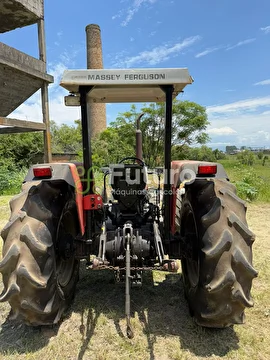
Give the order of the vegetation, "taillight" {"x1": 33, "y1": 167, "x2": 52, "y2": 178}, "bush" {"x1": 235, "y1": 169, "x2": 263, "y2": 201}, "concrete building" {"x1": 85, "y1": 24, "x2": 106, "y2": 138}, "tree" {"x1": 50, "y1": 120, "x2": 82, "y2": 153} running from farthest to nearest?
"tree" {"x1": 50, "y1": 120, "x2": 82, "y2": 153}, "concrete building" {"x1": 85, "y1": 24, "x2": 106, "y2": 138}, the vegetation, "bush" {"x1": 235, "y1": 169, "x2": 263, "y2": 201}, "taillight" {"x1": 33, "y1": 167, "x2": 52, "y2": 178}

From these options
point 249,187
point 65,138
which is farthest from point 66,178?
point 65,138

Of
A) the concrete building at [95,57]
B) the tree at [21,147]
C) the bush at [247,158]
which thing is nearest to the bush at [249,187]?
the bush at [247,158]

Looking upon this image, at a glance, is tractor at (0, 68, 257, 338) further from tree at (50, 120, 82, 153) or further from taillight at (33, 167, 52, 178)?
tree at (50, 120, 82, 153)

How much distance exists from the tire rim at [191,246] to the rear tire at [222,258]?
128 millimetres

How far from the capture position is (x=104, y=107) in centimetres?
2470

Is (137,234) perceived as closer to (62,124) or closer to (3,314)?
(3,314)

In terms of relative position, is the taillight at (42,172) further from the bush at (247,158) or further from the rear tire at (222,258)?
the bush at (247,158)

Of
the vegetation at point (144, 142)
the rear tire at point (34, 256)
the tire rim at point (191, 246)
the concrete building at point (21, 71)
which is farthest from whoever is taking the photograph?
the vegetation at point (144, 142)

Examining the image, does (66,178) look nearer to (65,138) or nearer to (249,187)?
(249,187)

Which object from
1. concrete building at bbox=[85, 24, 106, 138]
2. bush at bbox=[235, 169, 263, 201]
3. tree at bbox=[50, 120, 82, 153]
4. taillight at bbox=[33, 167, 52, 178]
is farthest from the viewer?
tree at bbox=[50, 120, 82, 153]

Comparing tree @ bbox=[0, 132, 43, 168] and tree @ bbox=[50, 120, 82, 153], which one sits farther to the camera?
tree @ bbox=[50, 120, 82, 153]

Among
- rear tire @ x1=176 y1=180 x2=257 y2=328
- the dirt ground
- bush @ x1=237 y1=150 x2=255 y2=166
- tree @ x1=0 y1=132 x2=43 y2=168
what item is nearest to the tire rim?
rear tire @ x1=176 y1=180 x2=257 y2=328

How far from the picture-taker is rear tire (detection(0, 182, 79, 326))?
6.27ft

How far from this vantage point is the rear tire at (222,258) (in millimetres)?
1917
